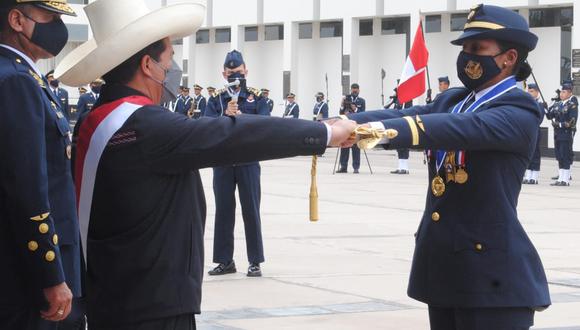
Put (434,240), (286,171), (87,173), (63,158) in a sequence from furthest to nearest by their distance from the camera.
Answer: (286,171) → (434,240) → (63,158) → (87,173)

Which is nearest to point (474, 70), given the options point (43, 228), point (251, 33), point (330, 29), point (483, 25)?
point (483, 25)

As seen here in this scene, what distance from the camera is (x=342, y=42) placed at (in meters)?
45.6

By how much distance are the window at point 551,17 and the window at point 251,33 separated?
1476 cm

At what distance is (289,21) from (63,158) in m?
42.6

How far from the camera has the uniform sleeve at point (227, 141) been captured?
416 centimetres

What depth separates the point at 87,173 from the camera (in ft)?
14.6

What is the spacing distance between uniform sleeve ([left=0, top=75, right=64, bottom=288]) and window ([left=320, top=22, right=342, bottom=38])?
41730 millimetres

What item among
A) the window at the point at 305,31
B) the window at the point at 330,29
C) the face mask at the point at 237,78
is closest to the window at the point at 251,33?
the window at the point at 305,31

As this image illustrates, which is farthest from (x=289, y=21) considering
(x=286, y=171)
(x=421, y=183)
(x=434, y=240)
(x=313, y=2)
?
(x=434, y=240)

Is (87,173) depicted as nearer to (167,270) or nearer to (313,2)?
(167,270)

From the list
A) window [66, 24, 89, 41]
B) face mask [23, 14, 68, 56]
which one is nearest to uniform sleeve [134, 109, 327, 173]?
face mask [23, 14, 68, 56]

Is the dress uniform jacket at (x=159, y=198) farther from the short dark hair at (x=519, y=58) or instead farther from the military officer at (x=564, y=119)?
the military officer at (x=564, y=119)

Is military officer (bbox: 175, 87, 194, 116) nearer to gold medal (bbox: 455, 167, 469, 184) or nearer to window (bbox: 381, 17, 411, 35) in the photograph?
window (bbox: 381, 17, 411, 35)

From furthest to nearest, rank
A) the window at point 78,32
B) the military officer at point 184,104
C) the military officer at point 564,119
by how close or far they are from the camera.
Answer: the window at point 78,32 < the military officer at point 184,104 < the military officer at point 564,119
